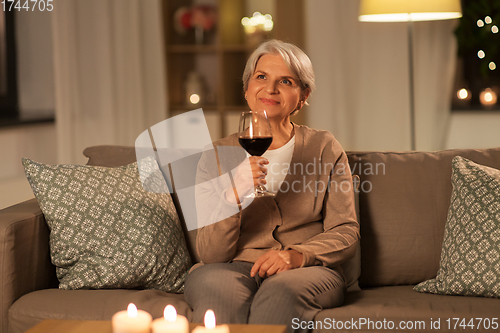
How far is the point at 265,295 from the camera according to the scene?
1.30m

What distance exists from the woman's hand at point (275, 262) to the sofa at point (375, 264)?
0.15 meters

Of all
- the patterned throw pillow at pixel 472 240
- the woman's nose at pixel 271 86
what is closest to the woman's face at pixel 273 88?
the woman's nose at pixel 271 86

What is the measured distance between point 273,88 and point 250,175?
1.14 feet

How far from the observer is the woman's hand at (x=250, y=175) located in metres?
1.36

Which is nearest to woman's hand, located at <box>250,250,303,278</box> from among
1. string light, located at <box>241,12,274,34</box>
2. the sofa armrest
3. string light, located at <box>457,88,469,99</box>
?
the sofa armrest

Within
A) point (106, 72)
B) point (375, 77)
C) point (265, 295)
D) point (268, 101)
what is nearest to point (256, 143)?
point (268, 101)

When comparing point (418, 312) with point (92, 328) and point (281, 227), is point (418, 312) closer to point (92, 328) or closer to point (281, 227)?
point (281, 227)

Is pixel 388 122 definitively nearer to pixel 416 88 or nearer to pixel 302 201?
pixel 416 88

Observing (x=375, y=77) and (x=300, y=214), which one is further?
(x=375, y=77)

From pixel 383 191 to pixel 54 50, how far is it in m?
2.32

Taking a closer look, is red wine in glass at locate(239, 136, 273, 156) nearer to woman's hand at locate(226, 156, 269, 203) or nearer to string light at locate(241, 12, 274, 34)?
woman's hand at locate(226, 156, 269, 203)

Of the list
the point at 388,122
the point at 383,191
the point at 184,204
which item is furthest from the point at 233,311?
the point at 388,122

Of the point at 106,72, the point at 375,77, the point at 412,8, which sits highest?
the point at 412,8

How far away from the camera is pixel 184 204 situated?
1797mm
